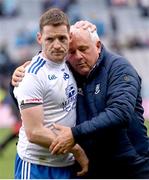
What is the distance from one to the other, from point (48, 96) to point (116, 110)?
56cm

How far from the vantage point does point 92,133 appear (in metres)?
5.65

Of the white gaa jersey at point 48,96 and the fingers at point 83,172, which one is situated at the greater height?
the white gaa jersey at point 48,96

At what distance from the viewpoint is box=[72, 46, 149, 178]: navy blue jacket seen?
5812mm

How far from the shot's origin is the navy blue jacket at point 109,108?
19.1 ft

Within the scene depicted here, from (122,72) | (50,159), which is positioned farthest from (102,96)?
(50,159)

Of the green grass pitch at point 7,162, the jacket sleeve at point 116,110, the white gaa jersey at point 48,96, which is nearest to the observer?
the jacket sleeve at point 116,110

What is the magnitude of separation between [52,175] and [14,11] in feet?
68.8

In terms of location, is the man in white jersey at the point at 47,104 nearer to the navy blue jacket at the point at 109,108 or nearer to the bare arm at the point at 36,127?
the bare arm at the point at 36,127

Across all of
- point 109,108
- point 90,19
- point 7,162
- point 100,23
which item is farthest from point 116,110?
point 90,19

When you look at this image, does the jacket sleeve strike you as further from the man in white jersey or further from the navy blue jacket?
the man in white jersey

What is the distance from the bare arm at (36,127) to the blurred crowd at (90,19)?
17104 millimetres

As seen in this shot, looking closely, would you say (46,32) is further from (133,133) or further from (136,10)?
(136,10)

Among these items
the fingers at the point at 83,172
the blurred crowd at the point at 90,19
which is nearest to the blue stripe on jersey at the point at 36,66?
the fingers at the point at 83,172

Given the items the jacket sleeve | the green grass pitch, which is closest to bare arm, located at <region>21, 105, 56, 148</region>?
the jacket sleeve
